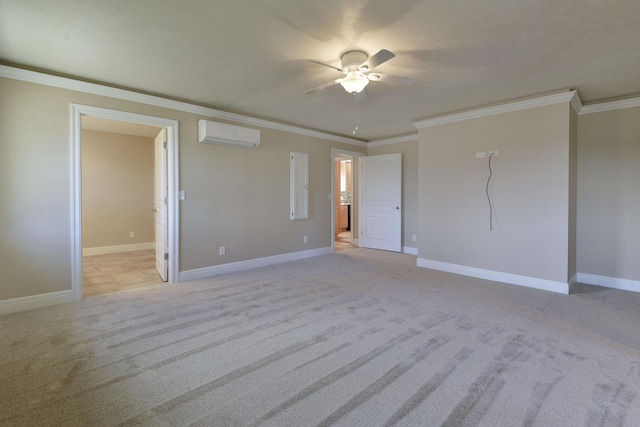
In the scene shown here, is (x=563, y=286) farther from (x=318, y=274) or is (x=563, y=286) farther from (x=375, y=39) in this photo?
(x=375, y=39)

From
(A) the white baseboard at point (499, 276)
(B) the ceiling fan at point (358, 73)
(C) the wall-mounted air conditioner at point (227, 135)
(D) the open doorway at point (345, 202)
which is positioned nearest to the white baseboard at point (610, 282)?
(A) the white baseboard at point (499, 276)

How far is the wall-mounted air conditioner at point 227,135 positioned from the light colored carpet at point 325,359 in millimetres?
2093

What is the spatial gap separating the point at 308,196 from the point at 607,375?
455cm

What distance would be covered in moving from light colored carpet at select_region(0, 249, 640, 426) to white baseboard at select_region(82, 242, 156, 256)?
127 inches

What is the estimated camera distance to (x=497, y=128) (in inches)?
165

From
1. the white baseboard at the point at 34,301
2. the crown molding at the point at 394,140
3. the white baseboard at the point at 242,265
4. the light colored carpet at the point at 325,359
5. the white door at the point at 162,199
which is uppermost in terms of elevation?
the crown molding at the point at 394,140

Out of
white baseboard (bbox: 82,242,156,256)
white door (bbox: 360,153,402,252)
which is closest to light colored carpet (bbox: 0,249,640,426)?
white door (bbox: 360,153,402,252)

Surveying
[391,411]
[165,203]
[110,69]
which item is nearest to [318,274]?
[165,203]

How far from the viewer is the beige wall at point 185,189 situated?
3053mm

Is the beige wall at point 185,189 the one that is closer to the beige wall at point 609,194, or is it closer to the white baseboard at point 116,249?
the white baseboard at point 116,249

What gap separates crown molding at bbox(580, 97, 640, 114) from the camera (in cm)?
379

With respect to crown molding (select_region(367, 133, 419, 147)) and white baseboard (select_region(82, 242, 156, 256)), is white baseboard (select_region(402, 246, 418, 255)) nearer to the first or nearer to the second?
crown molding (select_region(367, 133, 419, 147))

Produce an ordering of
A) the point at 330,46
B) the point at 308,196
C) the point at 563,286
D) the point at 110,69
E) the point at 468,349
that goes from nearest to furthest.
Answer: the point at 468,349 → the point at 330,46 → the point at 110,69 → the point at 563,286 → the point at 308,196

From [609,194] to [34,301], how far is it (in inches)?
271
